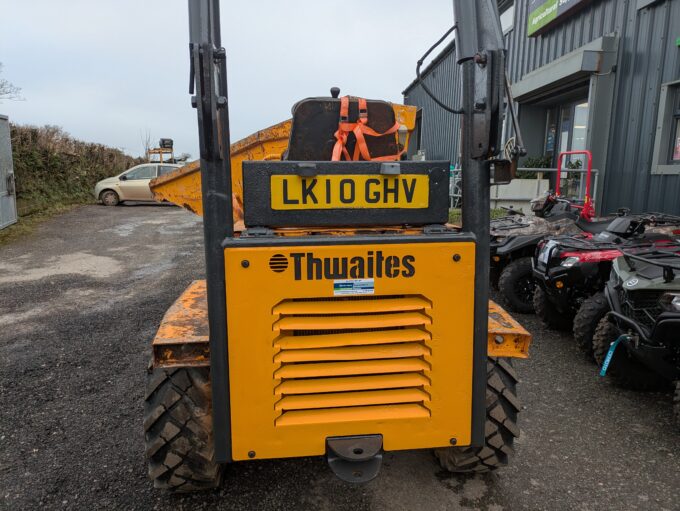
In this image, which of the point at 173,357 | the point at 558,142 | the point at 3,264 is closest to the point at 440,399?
the point at 173,357

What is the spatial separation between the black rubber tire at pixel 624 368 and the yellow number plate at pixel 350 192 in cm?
250

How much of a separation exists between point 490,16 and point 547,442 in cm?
257

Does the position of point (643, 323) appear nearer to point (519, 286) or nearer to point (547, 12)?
point (519, 286)

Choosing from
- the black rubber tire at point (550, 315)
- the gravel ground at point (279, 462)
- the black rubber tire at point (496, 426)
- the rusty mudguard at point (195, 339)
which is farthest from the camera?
the black rubber tire at point (550, 315)

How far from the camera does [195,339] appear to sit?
2471mm

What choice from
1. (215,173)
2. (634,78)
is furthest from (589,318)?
(634,78)

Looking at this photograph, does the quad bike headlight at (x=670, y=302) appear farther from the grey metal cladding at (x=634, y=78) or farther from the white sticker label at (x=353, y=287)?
the grey metal cladding at (x=634, y=78)

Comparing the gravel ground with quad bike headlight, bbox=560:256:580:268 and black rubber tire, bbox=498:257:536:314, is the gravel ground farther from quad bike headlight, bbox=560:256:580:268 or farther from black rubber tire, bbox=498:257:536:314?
quad bike headlight, bbox=560:256:580:268

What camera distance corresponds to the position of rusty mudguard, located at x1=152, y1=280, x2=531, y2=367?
2461 mm

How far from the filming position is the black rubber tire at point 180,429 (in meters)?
2.56

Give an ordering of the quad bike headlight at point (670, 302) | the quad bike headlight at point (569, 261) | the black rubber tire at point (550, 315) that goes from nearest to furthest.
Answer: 1. the quad bike headlight at point (670, 302)
2. the quad bike headlight at point (569, 261)
3. the black rubber tire at point (550, 315)

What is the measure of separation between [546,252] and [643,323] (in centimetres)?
166

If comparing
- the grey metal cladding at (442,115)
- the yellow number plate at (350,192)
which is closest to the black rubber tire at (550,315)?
the yellow number plate at (350,192)

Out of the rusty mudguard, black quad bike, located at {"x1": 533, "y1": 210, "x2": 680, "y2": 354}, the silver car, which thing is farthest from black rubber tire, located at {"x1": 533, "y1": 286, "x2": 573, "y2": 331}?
the silver car
